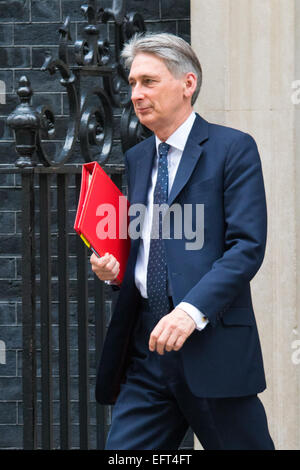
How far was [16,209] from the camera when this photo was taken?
530 cm

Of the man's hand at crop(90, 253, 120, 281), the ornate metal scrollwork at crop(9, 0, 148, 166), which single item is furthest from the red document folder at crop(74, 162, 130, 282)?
the ornate metal scrollwork at crop(9, 0, 148, 166)

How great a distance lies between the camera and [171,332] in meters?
3.09

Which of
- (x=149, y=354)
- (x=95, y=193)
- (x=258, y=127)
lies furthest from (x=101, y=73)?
(x=149, y=354)

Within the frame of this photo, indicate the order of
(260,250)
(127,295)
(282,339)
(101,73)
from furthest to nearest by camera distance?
(282,339), (101,73), (127,295), (260,250)

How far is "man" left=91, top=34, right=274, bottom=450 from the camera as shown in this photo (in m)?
3.21

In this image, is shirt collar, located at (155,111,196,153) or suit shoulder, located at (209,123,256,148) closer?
suit shoulder, located at (209,123,256,148)

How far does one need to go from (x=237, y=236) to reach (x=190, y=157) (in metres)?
0.31

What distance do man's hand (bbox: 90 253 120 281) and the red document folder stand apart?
2cm

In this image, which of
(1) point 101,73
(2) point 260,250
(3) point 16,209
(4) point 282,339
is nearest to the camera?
(2) point 260,250

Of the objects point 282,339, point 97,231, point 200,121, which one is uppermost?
point 200,121

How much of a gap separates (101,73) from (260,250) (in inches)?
54.4

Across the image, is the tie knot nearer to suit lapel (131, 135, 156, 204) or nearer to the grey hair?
suit lapel (131, 135, 156, 204)

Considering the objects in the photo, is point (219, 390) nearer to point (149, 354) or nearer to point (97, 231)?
point (149, 354)

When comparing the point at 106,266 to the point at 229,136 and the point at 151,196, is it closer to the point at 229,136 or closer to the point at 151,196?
the point at 151,196
